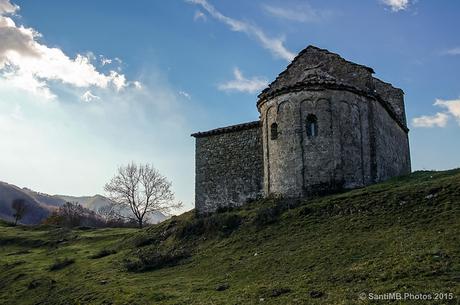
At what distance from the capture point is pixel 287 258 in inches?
647

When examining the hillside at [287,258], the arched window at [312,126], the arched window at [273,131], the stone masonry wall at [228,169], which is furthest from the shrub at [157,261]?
the arched window at [312,126]

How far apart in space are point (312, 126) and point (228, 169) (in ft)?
21.3

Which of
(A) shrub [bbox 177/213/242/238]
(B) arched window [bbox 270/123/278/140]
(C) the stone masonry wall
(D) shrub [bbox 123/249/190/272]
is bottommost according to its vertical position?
(D) shrub [bbox 123/249/190/272]

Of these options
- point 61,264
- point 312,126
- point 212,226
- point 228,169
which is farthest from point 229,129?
point 61,264

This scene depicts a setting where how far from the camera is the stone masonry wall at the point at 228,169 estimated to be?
27625 mm

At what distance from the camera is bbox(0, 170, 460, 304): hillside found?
12.5 m

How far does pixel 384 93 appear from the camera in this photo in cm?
3588

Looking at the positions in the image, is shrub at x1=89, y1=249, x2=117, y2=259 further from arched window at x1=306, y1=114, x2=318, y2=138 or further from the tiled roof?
arched window at x1=306, y1=114, x2=318, y2=138

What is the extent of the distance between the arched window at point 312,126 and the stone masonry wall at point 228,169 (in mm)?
3847

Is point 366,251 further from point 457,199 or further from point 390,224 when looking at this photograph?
point 457,199

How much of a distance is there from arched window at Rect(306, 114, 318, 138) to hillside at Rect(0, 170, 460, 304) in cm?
394

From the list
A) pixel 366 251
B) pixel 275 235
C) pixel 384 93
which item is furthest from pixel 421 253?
pixel 384 93

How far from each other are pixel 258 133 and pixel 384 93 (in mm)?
13698

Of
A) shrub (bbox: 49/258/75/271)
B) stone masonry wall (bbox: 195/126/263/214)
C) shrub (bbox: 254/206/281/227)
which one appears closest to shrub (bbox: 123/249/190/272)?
shrub (bbox: 254/206/281/227)
